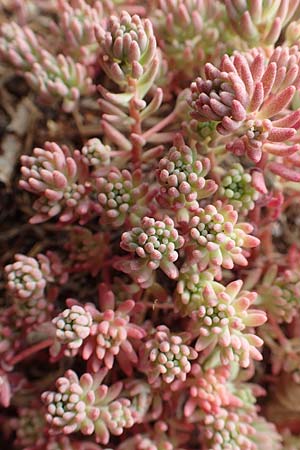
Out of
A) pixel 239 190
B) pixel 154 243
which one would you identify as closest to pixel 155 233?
pixel 154 243

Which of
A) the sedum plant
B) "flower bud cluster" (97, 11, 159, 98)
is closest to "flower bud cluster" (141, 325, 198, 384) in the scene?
the sedum plant

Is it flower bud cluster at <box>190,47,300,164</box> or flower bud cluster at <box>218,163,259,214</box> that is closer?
flower bud cluster at <box>190,47,300,164</box>

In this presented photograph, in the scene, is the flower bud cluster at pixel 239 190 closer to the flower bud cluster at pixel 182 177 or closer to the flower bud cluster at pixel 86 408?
the flower bud cluster at pixel 182 177

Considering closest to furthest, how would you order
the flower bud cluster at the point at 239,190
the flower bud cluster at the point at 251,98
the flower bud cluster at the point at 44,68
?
the flower bud cluster at the point at 251,98 → the flower bud cluster at the point at 239,190 → the flower bud cluster at the point at 44,68

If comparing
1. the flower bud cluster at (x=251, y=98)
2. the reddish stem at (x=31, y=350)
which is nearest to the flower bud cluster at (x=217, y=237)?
the flower bud cluster at (x=251, y=98)

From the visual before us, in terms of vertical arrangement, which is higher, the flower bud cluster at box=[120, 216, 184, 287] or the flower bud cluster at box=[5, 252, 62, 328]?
the flower bud cluster at box=[120, 216, 184, 287]

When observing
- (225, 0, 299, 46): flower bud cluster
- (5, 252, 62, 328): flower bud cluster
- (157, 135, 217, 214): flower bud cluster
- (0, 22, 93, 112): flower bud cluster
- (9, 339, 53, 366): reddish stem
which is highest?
(225, 0, 299, 46): flower bud cluster

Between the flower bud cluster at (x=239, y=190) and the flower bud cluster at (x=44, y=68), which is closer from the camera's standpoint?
the flower bud cluster at (x=239, y=190)

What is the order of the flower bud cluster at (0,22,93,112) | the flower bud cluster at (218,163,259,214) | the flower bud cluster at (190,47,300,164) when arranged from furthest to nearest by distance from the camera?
the flower bud cluster at (0,22,93,112) → the flower bud cluster at (218,163,259,214) → the flower bud cluster at (190,47,300,164)

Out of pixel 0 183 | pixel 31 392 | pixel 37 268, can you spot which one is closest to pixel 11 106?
pixel 0 183

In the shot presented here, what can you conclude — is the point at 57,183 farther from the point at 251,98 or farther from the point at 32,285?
the point at 251,98

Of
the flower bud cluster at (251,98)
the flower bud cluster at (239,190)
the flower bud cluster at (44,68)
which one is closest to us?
the flower bud cluster at (251,98)

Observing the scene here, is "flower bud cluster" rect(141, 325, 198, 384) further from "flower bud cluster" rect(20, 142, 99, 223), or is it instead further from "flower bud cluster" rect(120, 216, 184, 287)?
"flower bud cluster" rect(20, 142, 99, 223)
